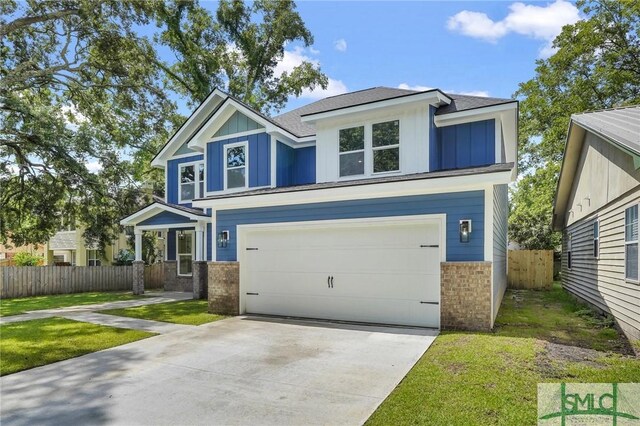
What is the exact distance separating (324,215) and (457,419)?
5.83 m

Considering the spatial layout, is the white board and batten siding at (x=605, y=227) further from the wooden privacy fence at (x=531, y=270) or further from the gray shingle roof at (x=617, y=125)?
the wooden privacy fence at (x=531, y=270)

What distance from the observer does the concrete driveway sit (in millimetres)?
4121

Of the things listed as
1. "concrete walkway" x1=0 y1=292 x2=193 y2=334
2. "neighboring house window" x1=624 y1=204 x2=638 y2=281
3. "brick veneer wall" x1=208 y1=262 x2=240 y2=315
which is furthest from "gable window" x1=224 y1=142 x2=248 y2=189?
"neighboring house window" x1=624 y1=204 x2=638 y2=281

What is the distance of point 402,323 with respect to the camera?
26.9ft

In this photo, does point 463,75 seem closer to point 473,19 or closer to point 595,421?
point 473,19

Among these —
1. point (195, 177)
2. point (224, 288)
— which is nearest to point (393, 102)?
point (224, 288)

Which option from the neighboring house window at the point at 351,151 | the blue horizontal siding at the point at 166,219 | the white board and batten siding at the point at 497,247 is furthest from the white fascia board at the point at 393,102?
the blue horizontal siding at the point at 166,219

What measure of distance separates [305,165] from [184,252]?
24.7ft

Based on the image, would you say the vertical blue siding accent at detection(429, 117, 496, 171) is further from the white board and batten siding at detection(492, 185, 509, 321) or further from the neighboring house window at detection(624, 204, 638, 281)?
the neighboring house window at detection(624, 204, 638, 281)

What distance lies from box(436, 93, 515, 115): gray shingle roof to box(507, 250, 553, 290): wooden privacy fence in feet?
29.8

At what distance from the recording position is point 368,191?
840cm

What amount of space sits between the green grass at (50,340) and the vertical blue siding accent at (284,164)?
5.74 meters

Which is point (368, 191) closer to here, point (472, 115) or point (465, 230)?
point (465, 230)

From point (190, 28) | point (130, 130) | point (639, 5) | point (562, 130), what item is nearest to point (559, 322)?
point (562, 130)
